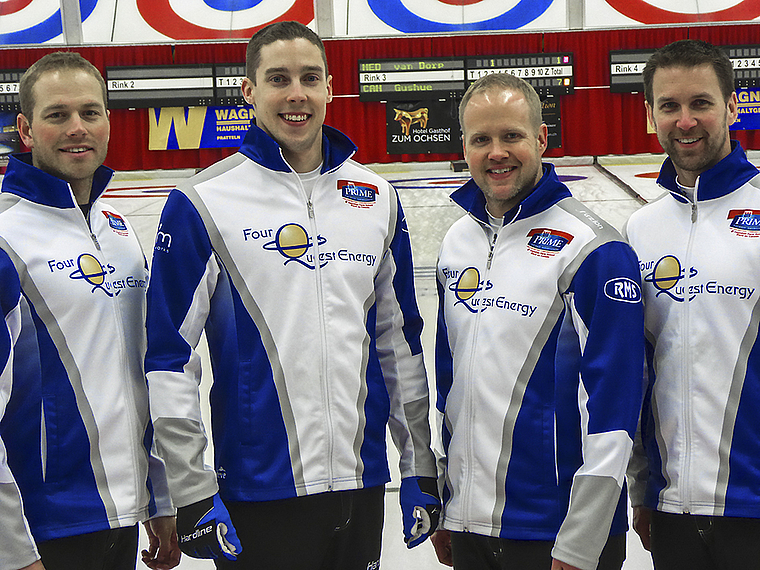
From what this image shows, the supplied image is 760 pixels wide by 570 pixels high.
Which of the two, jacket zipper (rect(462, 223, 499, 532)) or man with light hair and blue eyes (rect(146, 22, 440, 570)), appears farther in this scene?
jacket zipper (rect(462, 223, 499, 532))

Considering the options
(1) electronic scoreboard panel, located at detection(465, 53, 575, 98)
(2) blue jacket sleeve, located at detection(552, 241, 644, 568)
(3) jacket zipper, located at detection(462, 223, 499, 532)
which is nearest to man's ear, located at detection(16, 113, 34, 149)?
(3) jacket zipper, located at detection(462, 223, 499, 532)

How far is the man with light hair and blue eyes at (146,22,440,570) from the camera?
191cm

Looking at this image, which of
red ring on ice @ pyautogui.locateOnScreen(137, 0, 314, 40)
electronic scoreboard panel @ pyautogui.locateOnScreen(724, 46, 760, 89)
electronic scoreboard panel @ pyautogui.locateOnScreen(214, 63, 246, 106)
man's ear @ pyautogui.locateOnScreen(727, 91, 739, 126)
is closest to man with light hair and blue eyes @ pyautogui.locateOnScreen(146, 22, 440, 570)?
man's ear @ pyautogui.locateOnScreen(727, 91, 739, 126)

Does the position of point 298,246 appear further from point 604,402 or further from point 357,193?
point 604,402

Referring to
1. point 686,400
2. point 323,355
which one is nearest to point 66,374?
point 323,355

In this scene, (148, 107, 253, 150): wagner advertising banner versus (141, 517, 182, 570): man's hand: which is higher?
(148, 107, 253, 150): wagner advertising banner

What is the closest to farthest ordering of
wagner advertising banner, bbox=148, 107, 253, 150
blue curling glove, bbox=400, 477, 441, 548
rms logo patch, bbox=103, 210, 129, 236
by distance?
blue curling glove, bbox=400, 477, 441, 548, rms logo patch, bbox=103, 210, 129, 236, wagner advertising banner, bbox=148, 107, 253, 150

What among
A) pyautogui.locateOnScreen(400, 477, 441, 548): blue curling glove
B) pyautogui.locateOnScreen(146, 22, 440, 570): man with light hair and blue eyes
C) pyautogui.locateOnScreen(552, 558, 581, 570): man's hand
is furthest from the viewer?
pyautogui.locateOnScreen(400, 477, 441, 548): blue curling glove

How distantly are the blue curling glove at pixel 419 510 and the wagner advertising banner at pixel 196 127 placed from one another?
473 inches

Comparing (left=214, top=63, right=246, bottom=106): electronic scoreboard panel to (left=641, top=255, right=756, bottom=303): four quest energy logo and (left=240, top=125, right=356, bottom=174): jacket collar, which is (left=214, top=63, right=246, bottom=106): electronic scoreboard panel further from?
(left=641, top=255, right=756, bottom=303): four quest energy logo

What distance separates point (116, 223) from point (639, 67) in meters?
12.7

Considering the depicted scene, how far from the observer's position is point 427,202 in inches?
372

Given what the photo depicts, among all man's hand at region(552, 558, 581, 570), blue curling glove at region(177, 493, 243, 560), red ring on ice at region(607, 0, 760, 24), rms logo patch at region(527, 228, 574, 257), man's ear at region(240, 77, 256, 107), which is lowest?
man's hand at region(552, 558, 581, 570)

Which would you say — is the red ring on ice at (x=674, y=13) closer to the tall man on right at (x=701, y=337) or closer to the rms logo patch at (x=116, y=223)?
the tall man on right at (x=701, y=337)
